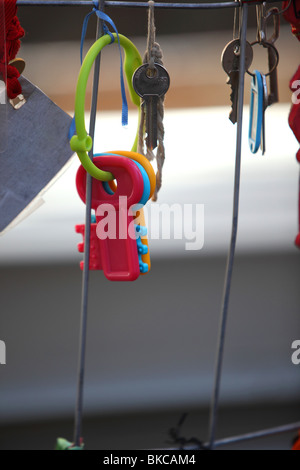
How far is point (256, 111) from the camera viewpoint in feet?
1.70

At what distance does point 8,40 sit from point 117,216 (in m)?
0.20

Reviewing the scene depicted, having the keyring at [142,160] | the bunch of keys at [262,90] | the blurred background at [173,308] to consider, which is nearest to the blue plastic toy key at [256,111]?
the bunch of keys at [262,90]

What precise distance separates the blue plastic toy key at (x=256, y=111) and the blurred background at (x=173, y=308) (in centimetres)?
98

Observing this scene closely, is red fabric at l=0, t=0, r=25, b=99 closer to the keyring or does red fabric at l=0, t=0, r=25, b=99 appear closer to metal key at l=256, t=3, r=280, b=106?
the keyring

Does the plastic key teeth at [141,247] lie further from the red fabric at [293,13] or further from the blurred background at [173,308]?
the blurred background at [173,308]

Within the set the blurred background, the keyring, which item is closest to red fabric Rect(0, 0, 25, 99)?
the keyring

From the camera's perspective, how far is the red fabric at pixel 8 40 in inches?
18.9

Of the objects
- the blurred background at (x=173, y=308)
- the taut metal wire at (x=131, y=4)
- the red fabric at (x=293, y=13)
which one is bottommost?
the taut metal wire at (x=131, y=4)

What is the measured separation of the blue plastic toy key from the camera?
0.50m

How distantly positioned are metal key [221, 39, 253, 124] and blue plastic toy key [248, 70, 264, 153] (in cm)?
2

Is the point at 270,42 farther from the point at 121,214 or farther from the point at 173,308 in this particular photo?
the point at 173,308

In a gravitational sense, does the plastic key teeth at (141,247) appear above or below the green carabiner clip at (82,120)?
below

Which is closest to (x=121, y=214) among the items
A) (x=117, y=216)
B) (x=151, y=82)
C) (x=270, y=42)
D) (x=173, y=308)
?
(x=117, y=216)
